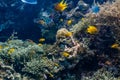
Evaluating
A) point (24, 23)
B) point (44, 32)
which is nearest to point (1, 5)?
point (24, 23)

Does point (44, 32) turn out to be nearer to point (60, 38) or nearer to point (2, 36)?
point (2, 36)

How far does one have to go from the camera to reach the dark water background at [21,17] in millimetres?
10945

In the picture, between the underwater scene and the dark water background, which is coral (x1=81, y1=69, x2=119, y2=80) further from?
the dark water background

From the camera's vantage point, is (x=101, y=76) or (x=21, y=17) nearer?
(x=101, y=76)

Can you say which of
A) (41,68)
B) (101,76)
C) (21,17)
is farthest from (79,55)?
(21,17)

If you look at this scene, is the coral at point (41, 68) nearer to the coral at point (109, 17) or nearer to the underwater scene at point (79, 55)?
the underwater scene at point (79, 55)

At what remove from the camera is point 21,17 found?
11219 millimetres

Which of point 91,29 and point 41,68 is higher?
point 91,29

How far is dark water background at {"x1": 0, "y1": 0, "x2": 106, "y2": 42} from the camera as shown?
35.9 ft

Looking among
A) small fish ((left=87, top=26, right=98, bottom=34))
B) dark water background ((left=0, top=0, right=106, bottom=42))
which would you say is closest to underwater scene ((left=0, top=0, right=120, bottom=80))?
small fish ((left=87, top=26, right=98, bottom=34))

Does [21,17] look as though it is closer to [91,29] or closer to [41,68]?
[41,68]

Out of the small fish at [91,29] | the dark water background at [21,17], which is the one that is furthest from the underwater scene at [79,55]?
the dark water background at [21,17]

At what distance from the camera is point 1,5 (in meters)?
10.8

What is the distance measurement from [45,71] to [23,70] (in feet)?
2.09
